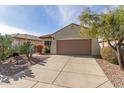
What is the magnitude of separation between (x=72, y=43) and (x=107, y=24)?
309 inches

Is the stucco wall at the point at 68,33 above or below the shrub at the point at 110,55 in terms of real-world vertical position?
above

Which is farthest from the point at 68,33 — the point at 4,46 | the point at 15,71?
the point at 15,71

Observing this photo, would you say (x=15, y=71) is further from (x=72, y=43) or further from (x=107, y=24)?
(x=72, y=43)

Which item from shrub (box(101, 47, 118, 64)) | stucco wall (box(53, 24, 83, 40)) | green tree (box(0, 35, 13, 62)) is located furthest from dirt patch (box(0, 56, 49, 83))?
stucco wall (box(53, 24, 83, 40))

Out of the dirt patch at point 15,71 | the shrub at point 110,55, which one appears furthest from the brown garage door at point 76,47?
the dirt patch at point 15,71

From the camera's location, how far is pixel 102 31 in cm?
675

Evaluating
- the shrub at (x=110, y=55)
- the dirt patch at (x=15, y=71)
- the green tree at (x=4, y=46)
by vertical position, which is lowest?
the dirt patch at (x=15, y=71)

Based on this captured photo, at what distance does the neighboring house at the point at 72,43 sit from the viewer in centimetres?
1363

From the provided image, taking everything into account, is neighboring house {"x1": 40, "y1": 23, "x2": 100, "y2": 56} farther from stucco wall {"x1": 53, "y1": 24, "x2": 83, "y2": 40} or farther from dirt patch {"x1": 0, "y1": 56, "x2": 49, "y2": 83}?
dirt patch {"x1": 0, "y1": 56, "x2": 49, "y2": 83}

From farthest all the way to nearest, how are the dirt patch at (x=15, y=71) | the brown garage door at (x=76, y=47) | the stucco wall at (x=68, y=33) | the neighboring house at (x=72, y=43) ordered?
the stucco wall at (x=68, y=33) < the brown garage door at (x=76, y=47) < the neighboring house at (x=72, y=43) < the dirt patch at (x=15, y=71)

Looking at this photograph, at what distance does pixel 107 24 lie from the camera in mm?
6461

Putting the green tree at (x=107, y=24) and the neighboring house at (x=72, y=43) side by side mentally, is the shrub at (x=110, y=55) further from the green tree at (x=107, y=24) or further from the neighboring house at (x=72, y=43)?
the neighboring house at (x=72, y=43)

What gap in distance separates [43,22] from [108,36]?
6.31 meters
